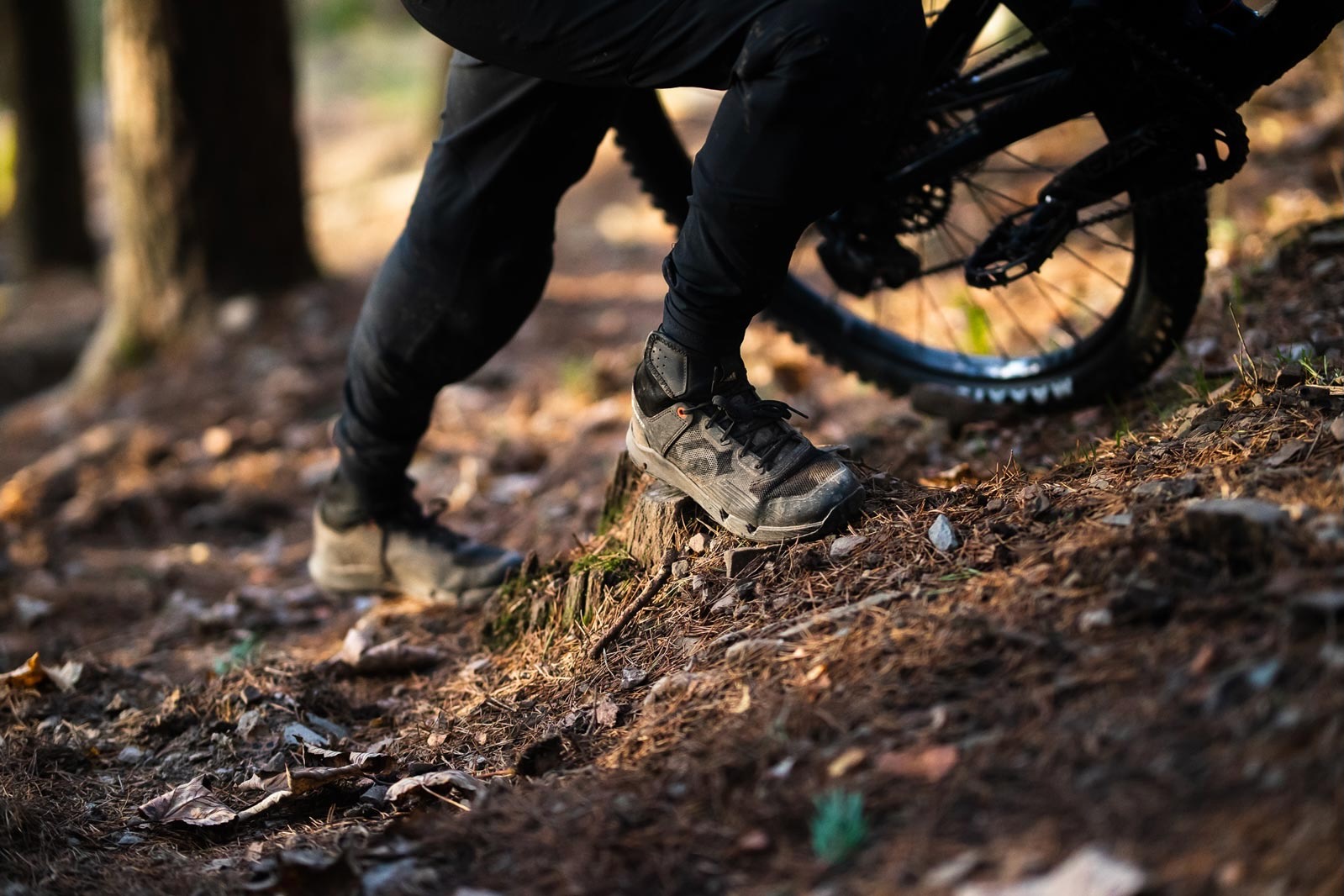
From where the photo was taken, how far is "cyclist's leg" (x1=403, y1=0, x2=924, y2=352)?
1.79 meters

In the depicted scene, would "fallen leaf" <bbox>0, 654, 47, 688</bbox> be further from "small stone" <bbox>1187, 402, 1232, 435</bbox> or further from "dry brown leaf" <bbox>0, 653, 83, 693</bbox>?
"small stone" <bbox>1187, 402, 1232, 435</bbox>

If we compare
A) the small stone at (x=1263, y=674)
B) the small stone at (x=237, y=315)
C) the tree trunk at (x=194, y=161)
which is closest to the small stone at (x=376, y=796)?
the small stone at (x=1263, y=674)

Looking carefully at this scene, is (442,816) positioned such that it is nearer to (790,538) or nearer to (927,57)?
(790,538)

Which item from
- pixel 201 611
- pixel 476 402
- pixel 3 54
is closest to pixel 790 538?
pixel 201 611

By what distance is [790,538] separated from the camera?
2111 millimetres

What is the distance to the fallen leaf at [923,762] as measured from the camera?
144cm

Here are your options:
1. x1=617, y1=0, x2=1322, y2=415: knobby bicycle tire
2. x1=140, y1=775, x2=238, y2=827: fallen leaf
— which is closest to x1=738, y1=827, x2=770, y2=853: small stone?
x1=140, y1=775, x2=238, y2=827: fallen leaf

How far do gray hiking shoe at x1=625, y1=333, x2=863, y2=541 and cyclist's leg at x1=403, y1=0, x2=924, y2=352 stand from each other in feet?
0.54

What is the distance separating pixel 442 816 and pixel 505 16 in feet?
4.30

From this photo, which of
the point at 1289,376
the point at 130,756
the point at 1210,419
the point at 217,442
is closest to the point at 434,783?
the point at 130,756

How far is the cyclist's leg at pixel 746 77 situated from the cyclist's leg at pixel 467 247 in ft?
0.99

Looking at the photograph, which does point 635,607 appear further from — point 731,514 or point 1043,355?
point 1043,355

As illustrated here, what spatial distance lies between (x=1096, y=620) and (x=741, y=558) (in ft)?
2.39

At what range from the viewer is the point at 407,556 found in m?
2.91
